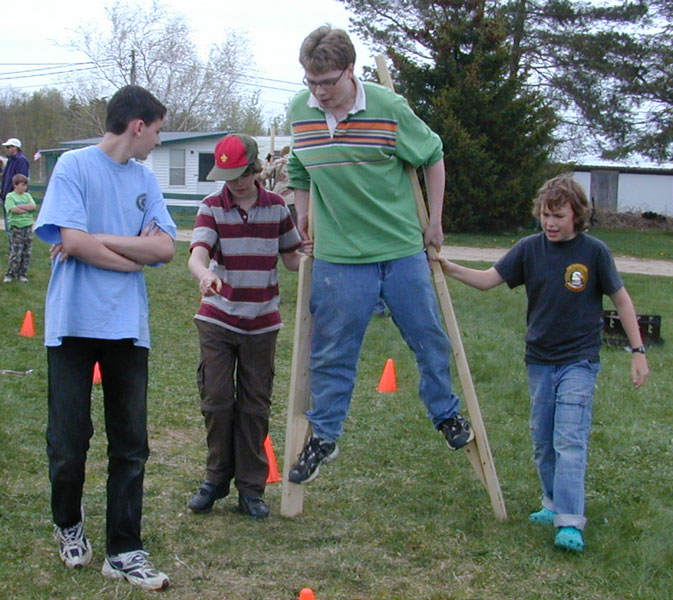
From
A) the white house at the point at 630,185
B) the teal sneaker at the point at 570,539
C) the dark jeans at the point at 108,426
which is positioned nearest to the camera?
the dark jeans at the point at 108,426

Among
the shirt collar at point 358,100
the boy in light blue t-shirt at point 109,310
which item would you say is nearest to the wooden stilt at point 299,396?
the shirt collar at point 358,100

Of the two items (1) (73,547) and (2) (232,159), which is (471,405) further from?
(1) (73,547)

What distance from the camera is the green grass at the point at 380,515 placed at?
427 centimetres

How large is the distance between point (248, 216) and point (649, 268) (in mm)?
18763

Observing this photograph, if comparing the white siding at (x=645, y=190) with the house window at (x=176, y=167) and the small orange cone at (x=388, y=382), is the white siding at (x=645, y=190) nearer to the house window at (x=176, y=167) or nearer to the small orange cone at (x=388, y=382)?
the house window at (x=176, y=167)

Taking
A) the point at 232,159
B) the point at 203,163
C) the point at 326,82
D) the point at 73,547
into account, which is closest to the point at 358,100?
the point at 326,82

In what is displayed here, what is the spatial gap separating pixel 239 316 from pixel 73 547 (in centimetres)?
147

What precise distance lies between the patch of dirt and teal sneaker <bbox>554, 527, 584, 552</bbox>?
114ft

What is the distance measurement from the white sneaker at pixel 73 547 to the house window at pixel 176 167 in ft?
125

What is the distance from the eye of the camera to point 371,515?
17.4 feet

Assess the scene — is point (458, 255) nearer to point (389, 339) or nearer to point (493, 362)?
point (389, 339)

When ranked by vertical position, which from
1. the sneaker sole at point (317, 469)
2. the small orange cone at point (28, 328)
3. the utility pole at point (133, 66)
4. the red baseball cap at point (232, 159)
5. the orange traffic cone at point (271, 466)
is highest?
the utility pole at point (133, 66)

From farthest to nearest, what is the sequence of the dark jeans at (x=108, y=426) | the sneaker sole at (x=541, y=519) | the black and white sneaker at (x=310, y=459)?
the sneaker sole at (x=541, y=519) < the black and white sneaker at (x=310, y=459) < the dark jeans at (x=108, y=426)

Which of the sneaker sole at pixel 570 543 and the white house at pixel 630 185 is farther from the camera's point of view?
the white house at pixel 630 185
